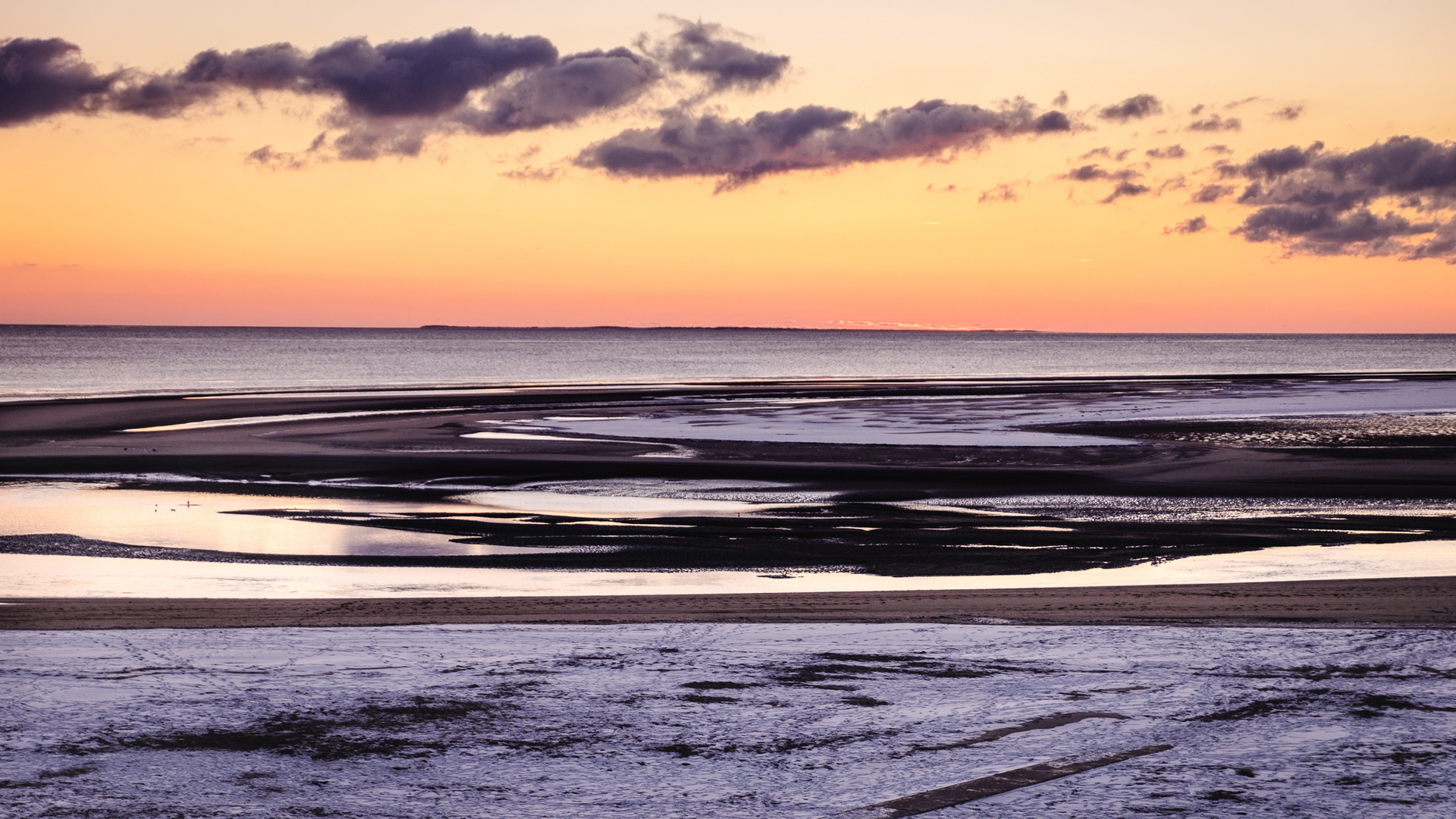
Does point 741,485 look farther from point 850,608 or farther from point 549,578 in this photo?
point 850,608

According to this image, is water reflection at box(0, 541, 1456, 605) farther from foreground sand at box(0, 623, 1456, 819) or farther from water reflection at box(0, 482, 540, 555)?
foreground sand at box(0, 623, 1456, 819)

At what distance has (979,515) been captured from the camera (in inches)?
696

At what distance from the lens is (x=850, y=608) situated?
409 inches

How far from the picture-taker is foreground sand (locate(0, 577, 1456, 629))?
9.68 metres

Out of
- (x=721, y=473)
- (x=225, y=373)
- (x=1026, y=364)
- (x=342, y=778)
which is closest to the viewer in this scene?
(x=342, y=778)

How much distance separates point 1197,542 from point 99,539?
42.0 feet

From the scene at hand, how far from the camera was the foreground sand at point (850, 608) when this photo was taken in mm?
9680

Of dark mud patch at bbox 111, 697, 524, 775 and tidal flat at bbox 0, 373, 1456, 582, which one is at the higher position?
dark mud patch at bbox 111, 697, 524, 775

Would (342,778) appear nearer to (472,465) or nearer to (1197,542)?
(1197,542)

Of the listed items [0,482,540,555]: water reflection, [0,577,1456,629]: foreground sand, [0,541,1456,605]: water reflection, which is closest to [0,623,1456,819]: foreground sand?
[0,577,1456,629]: foreground sand

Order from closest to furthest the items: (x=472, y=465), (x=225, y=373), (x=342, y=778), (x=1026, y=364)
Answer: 1. (x=342, y=778)
2. (x=472, y=465)
3. (x=225, y=373)
4. (x=1026, y=364)

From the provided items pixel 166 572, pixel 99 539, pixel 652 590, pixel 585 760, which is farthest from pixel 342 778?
pixel 99 539

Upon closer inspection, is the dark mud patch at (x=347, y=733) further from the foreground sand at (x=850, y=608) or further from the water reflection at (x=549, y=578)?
the water reflection at (x=549, y=578)

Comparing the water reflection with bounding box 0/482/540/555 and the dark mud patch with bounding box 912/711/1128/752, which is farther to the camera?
the water reflection with bounding box 0/482/540/555
